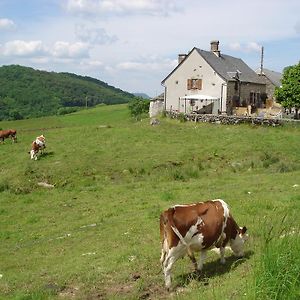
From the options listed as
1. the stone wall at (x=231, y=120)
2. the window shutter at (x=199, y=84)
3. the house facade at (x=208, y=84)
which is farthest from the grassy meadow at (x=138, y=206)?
the window shutter at (x=199, y=84)

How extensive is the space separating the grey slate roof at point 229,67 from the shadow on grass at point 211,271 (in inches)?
1748

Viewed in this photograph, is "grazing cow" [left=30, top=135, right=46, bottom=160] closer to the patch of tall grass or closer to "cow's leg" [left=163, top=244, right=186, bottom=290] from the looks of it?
"cow's leg" [left=163, top=244, right=186, bottom=290]

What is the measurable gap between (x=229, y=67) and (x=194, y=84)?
16.9 feet

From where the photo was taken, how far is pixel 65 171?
1135 inches

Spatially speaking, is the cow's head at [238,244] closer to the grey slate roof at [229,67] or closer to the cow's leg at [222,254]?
the cow's leg at [222,254]

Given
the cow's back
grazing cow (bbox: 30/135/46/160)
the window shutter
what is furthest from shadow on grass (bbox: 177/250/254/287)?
the window shutter

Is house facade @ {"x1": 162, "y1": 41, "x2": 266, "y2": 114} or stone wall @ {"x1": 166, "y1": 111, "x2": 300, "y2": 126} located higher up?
house facade @ {"x1": 162, "y1": 41, "x2": 266, "y2": 114}

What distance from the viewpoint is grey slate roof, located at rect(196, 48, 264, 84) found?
54888 millimetres

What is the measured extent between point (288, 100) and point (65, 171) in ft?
98.5

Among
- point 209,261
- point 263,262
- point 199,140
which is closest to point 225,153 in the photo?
point 199,140

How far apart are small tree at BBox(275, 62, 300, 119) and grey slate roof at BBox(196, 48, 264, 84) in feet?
20.9

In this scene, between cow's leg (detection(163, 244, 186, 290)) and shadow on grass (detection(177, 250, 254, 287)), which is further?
shadow on grass (detection(177, 250, 254, 287))

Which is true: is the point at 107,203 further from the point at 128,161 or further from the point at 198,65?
the point at 198,65

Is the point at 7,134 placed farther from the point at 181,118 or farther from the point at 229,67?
the point at 229,67
